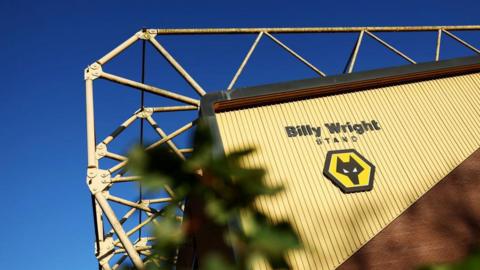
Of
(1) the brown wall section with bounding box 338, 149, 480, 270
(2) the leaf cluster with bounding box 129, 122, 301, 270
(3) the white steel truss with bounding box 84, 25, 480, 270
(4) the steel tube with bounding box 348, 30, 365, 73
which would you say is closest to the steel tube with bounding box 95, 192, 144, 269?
(3) the white steel truss with bounding box 84, 25, 480, 270

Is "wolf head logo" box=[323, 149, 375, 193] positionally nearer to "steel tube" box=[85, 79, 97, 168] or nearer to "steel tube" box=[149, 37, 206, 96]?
"steel tube" box=[149, 37, 206, 96]

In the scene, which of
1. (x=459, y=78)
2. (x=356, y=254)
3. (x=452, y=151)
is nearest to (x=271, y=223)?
(x=356, y=254)

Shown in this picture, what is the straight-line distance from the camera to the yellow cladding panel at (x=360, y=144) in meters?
9.41

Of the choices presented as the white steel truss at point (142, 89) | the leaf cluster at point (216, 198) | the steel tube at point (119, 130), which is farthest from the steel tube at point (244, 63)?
the leaf cluster at point (216, 198)

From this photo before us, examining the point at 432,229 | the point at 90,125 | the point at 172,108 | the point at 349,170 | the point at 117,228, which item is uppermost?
the point at 172,108

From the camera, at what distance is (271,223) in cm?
120

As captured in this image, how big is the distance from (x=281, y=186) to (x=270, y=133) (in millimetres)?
9665

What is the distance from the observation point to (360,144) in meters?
11.0

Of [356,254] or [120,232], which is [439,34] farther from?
[120,232]

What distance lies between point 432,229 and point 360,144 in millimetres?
3040

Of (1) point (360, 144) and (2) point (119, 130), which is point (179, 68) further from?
(1) point (360, 144)

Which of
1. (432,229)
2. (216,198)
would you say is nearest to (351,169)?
(432,229)

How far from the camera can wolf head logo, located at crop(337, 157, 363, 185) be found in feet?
33.6

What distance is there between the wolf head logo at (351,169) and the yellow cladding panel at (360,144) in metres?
0.11
